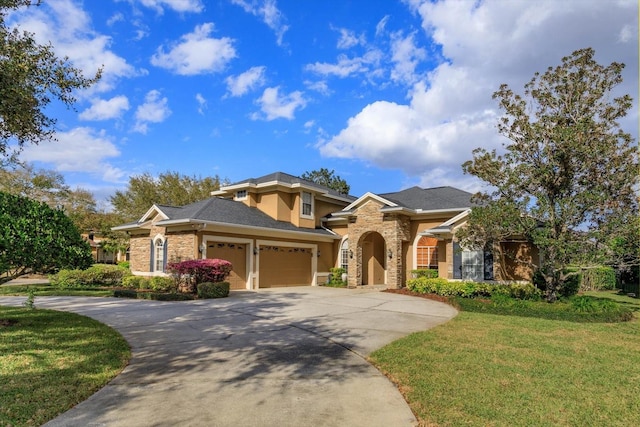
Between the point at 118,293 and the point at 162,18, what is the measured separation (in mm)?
10622

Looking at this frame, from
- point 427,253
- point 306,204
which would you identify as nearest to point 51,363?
point 427,253

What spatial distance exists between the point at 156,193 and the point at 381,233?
22238mm

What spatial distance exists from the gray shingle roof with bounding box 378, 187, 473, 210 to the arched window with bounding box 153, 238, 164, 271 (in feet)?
39.5

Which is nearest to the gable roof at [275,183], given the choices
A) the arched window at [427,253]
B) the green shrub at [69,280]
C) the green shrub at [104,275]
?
the arched window at [427,253]

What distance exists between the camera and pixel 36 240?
25.4 feet

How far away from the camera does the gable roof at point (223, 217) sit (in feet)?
57.7

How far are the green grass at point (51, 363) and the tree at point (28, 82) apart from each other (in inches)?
167

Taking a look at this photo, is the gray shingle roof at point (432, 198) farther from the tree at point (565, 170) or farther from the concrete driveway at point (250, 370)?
the concrete driveway at point (250, 370)

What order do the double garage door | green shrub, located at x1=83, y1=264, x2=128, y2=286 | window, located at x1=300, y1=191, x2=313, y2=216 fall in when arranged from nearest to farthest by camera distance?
1. the double garage door
2. green shrub, located at x1=83, y1=264, x2=128, y2=286
3. window, located at x1=300, y1=191, x2=313, y2=216

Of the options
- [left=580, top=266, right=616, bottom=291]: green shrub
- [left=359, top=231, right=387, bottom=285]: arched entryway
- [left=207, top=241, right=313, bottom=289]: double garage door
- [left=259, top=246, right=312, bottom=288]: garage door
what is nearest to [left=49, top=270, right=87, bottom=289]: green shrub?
[left=207, top=241, right=313, bottom=289]: double garage door

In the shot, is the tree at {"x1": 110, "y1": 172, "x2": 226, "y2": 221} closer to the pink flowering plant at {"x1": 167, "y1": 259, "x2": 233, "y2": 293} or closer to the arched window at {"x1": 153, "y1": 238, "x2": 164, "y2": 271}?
the arched window at {"x1": 153, "y1": 238, "x2": 164, "y2": 271}

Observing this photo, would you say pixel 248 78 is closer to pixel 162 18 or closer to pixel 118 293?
pixel 162 18

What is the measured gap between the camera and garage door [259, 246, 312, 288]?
20438mm

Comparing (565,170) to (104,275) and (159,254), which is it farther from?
(104,275)
